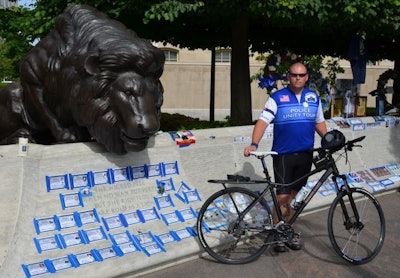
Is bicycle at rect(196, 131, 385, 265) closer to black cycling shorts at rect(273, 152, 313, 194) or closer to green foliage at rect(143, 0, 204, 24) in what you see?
black cycling shorts at rect(273, 152, 313, 194)

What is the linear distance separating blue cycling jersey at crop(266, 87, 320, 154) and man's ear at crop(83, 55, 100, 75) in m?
1.76

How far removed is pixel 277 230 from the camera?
13.5 feet

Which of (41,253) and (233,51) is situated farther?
(233,51)

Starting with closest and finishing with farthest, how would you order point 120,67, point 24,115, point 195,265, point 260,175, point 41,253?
point 41,253 < point 120,67 < point 195,265 < point 24,115 < point 260,175

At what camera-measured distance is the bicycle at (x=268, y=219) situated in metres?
4.06

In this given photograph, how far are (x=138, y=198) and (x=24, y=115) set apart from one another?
171 cm

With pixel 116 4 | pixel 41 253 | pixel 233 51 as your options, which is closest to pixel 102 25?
pixel 41 253

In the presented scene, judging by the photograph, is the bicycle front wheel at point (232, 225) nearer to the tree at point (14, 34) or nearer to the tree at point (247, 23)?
the tree at point (247, 23)

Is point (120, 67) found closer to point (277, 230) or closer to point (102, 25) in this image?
point (102, 25)

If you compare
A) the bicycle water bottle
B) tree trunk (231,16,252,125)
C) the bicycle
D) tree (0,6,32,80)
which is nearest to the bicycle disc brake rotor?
the bicycle

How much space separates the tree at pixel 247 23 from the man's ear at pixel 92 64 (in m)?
2.72

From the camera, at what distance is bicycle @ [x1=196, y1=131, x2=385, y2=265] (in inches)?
160

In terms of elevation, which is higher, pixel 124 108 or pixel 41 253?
pixel 124 108

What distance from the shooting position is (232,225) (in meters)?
4.11
